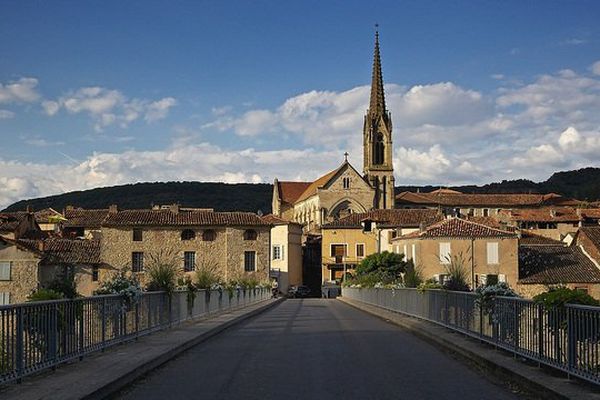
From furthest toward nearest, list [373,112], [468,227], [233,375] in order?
[373,112] < [468,227] < [233,375]

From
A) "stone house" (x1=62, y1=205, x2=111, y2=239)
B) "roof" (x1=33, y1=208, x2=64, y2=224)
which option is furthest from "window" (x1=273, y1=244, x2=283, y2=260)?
"roof" (x1=33, y1=208, x2=64, y2=224)

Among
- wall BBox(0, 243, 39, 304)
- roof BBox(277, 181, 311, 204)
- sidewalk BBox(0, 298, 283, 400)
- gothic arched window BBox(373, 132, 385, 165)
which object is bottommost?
wall BBox(0, 243, 39, 304)

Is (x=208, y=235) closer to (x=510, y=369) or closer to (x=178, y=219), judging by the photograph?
(x=178, y=219)

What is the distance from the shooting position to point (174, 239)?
8412cm

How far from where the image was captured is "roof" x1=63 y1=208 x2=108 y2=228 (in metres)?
104

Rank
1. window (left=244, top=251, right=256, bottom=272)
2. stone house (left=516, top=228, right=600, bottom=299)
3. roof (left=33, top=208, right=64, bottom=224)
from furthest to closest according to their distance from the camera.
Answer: roof (left=33, top=208, right=64, bottom=224), window (left=244, top=251, right=256, bottom=272), stone house (left=516, top=228, right=600, bottom=299)

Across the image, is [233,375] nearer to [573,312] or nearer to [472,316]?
[573,312]

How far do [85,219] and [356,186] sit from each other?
41.9m

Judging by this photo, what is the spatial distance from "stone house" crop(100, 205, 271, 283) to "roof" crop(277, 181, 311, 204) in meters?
59.9

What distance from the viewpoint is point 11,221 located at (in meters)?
86.4

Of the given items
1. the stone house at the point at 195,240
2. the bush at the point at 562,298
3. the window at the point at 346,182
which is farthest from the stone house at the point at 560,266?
the window at the point at 346,182

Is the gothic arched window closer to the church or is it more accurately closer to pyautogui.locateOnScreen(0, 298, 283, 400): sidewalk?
the church

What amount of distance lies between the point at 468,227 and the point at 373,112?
7140 cm

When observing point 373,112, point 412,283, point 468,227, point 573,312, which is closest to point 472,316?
point 573,312
